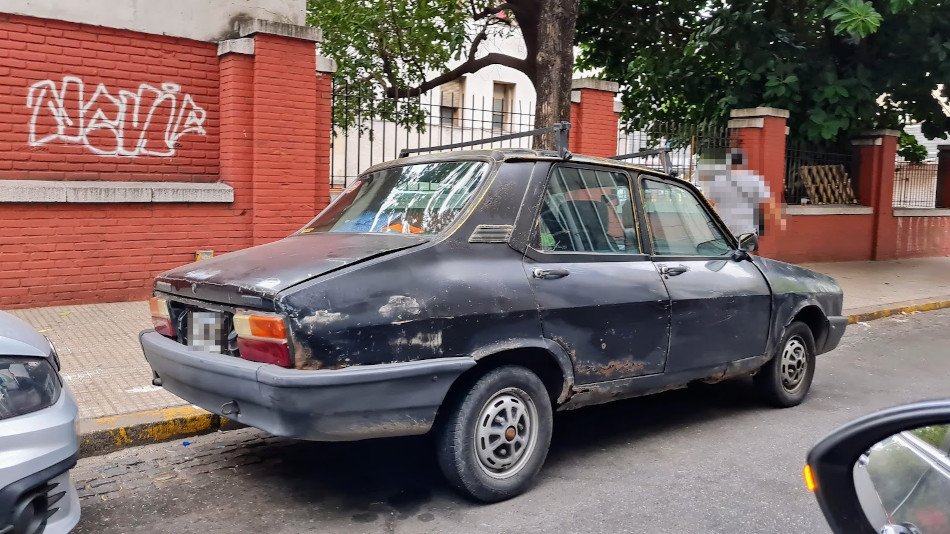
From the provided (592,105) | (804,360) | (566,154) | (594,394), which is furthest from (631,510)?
(592,105)

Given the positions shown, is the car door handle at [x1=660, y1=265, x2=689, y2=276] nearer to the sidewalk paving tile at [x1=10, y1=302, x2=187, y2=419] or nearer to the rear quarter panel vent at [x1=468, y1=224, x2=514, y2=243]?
the rear quarter panel vent at [x1=468, y1=224, x2=514, y2=243]

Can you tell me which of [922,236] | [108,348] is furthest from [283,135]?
[922,236]

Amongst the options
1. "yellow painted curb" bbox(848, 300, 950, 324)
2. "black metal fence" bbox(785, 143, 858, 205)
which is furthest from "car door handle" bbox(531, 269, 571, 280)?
"black metal fence" bbox(785, 143, 858, 205)

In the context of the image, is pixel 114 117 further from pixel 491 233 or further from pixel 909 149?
pixel 909 149

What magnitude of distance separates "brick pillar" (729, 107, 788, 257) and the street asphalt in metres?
8.32

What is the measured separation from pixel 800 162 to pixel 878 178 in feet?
6.83

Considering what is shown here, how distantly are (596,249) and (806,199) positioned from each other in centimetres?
1206

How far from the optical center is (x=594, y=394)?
4.35 m

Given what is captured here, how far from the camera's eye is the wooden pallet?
601 inches

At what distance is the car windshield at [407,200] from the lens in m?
4.16

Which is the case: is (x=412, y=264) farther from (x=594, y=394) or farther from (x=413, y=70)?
(x=413, y=70)

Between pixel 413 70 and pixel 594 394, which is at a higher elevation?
pixel 413 70

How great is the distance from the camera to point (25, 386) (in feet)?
9.70

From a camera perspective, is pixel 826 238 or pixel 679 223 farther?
pixel 826 238
